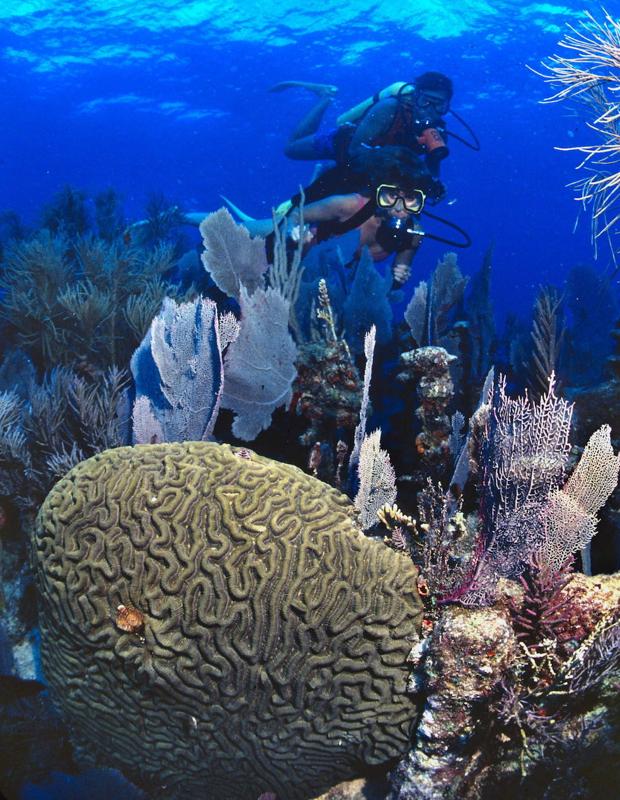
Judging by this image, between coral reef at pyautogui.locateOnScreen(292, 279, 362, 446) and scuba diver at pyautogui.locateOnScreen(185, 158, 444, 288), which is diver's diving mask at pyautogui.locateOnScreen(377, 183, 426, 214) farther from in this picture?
coral reef at pyautogui.locateOnScreen(292, 279, 362, 446)

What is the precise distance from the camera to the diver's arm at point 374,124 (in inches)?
314

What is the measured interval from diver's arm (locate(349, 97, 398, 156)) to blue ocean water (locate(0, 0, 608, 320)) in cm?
844

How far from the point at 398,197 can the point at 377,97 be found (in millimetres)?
2331

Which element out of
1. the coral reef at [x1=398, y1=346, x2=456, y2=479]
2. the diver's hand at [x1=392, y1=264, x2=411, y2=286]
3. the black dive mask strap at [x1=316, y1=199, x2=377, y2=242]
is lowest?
the coral reef at [x1=398, y1=346, x2=456, y2=479]

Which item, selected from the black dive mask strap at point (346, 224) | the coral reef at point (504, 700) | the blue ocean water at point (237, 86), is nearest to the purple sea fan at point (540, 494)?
the coral reef at point (504, 700)

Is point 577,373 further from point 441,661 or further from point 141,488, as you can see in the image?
point 141,488

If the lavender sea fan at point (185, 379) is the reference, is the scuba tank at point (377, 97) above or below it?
above

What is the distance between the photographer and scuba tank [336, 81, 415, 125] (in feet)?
26.2

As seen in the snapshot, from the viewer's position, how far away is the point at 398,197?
7.23 metres

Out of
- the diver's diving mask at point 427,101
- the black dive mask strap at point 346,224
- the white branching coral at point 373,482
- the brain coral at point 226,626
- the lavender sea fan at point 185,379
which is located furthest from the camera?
the diver's diving mask at point 427,101

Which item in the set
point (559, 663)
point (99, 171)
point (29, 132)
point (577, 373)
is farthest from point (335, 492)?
point (99, 171)

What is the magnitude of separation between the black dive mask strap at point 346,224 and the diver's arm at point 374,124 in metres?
0.96

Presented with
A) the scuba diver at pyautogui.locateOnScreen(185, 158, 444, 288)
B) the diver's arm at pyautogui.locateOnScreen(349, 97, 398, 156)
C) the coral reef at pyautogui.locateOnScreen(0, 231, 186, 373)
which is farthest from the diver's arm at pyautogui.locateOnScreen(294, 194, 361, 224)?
the coral reef at pyautogui.locateOnScreen(0, 231, 186, 373)

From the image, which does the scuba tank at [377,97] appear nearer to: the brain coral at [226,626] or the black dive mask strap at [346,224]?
Result: the black dive mask strap at [346,224]
